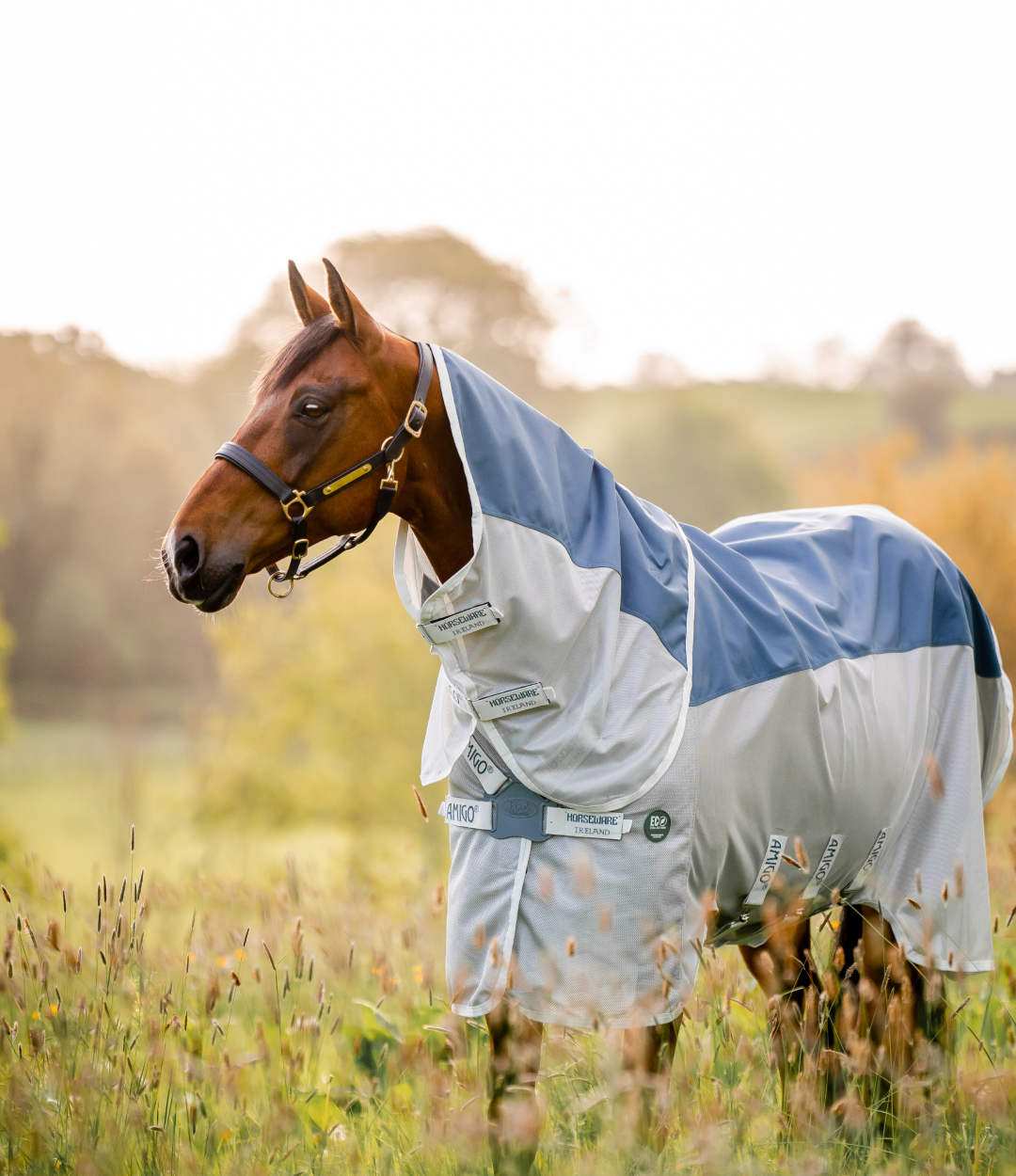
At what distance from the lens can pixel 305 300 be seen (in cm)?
236

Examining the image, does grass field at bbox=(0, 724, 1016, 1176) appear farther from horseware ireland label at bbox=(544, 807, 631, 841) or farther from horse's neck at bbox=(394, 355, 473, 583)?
horse's neck at bbox=(394, 355, 473, 583)

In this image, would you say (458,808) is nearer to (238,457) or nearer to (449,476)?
(449,476)

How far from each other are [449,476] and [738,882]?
1278 mm

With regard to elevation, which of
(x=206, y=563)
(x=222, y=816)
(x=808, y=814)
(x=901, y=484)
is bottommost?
(x=222, y=816)

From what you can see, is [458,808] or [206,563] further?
[458,808]

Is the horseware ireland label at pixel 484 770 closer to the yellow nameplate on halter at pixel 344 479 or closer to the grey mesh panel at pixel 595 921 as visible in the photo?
the grey mesh panel at pixel 595 921

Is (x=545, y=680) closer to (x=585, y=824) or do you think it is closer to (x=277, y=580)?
(x=585, y=824)

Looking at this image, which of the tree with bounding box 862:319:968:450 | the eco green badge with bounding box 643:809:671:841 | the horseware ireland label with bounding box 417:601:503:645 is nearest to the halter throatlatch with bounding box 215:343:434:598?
the horseware ireland label with bounding box 417:601:503:645

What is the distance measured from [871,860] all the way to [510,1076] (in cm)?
130

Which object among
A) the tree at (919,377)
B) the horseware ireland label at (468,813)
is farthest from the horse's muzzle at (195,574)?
the tree at (919,377)

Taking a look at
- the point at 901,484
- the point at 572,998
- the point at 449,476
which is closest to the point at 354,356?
the point at 449,476

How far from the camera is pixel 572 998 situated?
7.06ft

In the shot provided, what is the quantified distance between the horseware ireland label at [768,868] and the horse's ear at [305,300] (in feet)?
5.79

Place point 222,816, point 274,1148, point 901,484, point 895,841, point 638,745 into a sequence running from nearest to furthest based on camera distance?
1. point 274,1148
2. point 638,745
3. point 895,841
4. point 901,484
5. point 222,816
